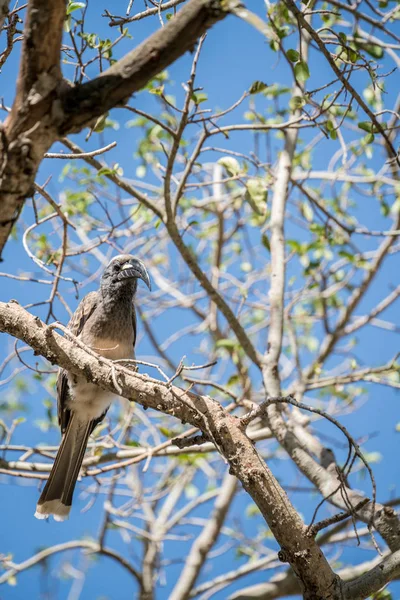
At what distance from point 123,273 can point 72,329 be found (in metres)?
0.43

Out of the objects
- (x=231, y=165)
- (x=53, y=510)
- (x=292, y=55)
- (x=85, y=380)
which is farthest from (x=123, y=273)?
(x=292, y=55)

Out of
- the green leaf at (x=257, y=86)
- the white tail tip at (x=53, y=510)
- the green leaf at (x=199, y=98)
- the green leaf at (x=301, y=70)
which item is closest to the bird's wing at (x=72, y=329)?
the white tail tip at (x=53, y=510)

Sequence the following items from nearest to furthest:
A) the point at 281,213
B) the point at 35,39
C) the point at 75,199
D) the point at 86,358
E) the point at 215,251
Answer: the point at 35,39
the point at 86,358
the point at 281,213
the point at 75,199
the point at 215,251

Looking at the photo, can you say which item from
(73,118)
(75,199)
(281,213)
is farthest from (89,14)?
(73,118)

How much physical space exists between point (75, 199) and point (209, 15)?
10.1 ft

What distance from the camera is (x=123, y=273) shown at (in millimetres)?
3826

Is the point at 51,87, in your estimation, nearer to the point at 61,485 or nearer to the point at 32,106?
the point at 32,106

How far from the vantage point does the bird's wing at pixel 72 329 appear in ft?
12.0

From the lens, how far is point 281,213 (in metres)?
3.92

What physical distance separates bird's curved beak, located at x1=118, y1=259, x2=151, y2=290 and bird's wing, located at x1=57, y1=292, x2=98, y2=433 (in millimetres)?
247

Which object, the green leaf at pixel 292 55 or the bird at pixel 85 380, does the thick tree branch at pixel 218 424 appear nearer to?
the bird at pixel 85 380

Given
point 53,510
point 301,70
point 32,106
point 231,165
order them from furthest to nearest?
point 53,510 → point 231,165 → point 301,70 → point 32,106

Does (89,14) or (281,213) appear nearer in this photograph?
(89,14)

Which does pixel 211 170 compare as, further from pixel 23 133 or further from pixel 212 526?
pixel 23 133
